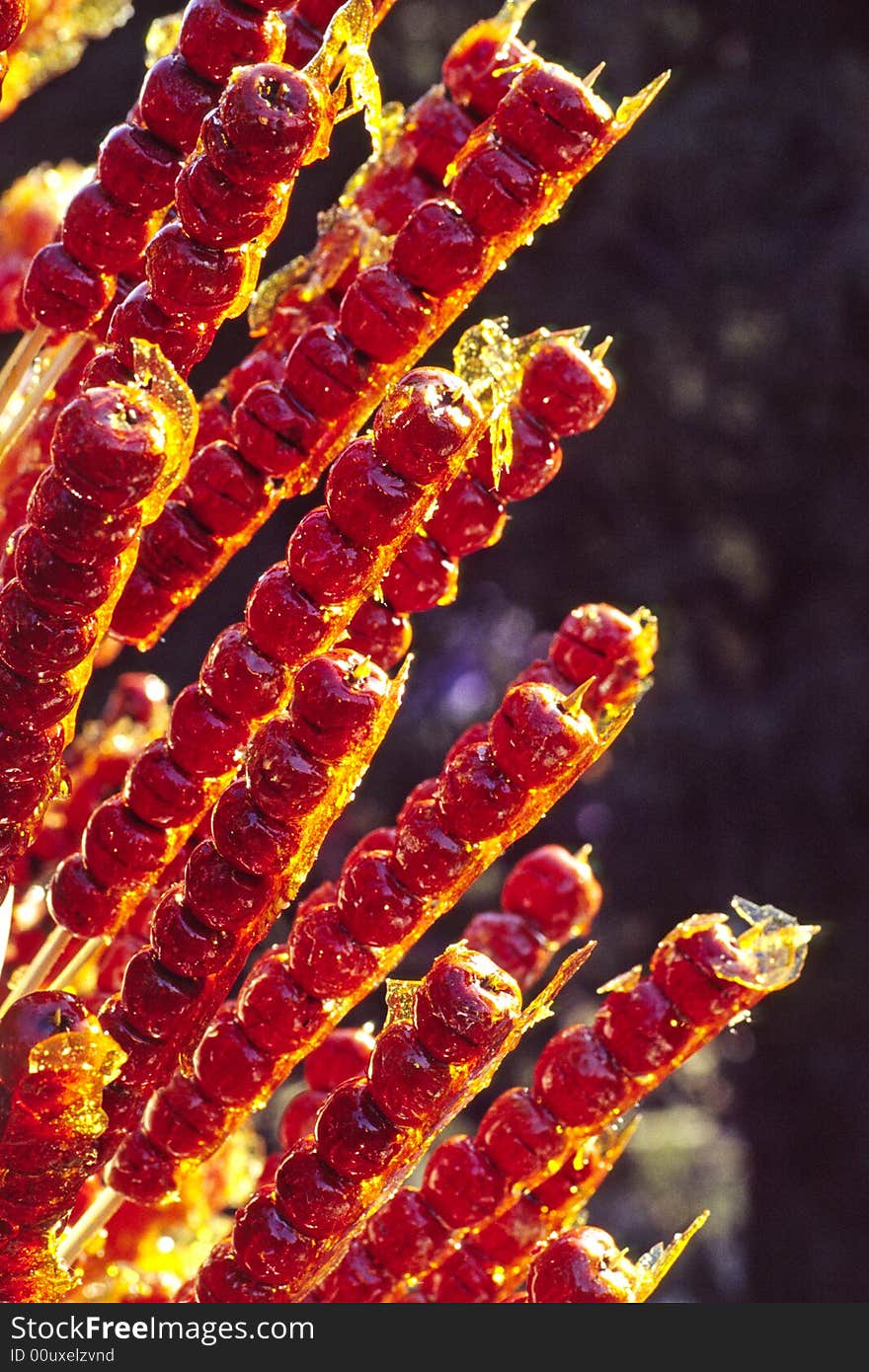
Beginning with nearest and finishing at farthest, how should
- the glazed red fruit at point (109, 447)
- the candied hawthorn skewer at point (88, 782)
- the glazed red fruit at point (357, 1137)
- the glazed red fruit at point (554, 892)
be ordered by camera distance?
the glazed red fruit at point (109, 447)
the glazed red fruit at point (357, 1137)
the glazed red fruit at point (554, 892)
the candied hawthorn skewer at point (88, 782)

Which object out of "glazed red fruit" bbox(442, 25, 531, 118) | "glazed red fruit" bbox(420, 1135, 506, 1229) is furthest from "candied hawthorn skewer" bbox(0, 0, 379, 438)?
"glazed red fruit" bbox(420, 1135, 506, 1229)

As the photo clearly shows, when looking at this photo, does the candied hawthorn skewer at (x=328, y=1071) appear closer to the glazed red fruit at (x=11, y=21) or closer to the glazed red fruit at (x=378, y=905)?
the glazed red fruit at (x=378, y=905)

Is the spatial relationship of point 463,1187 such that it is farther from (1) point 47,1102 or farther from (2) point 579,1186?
(1) point 47,1102

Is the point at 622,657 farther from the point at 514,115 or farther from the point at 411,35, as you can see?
the point at 411,35

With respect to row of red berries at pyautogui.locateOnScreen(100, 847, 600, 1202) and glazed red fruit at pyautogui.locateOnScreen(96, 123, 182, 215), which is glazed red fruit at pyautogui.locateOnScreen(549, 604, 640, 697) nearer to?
row of red berries at pyautogui.locateOnScreen(100, 847, 600, 1202)

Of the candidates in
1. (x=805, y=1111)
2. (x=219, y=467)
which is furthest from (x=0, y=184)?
(x=805, y=1111)

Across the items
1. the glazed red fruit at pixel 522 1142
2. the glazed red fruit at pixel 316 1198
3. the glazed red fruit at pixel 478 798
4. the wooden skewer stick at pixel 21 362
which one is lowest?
the glazed red fruit at pixel 316 1198

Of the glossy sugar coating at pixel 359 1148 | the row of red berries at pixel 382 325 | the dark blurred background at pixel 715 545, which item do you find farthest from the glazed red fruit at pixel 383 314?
the dark blurred background at pixel 715 545
